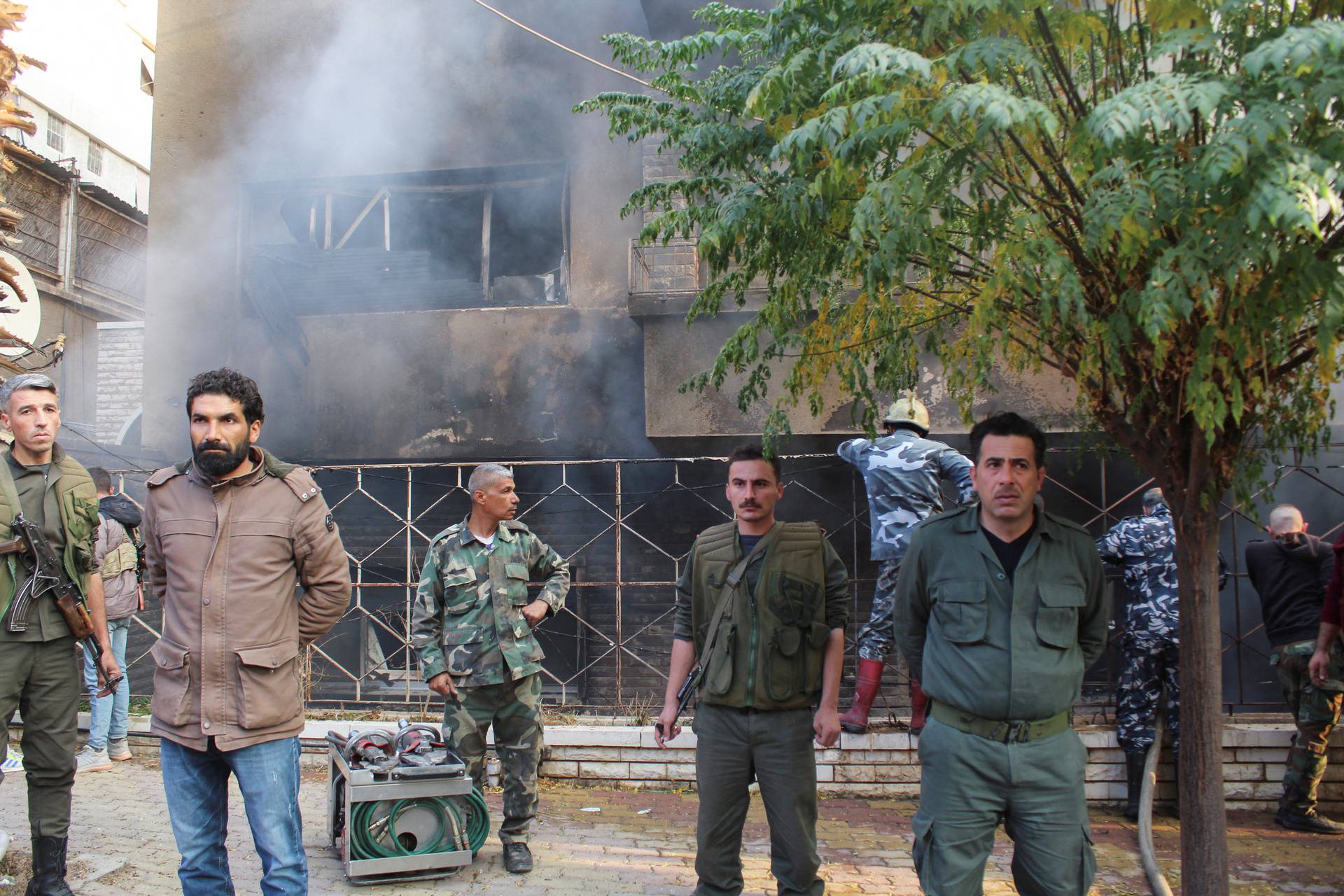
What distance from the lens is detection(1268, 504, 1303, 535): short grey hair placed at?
6105mm

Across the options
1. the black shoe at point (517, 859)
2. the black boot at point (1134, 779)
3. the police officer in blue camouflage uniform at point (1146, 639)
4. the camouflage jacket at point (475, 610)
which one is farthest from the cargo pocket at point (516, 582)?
the black boot at point (1134, 779)

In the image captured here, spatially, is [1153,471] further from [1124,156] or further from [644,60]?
[644,60]

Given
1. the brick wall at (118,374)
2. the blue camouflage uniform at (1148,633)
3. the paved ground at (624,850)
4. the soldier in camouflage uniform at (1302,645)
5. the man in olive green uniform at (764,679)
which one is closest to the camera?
the man in olive green uniform at (764,679)

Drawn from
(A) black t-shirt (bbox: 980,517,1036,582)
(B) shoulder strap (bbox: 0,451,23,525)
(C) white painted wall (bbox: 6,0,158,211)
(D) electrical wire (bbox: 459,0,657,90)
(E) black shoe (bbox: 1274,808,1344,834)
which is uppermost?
(C) white painted wall (bbox: 6,0,158,211)

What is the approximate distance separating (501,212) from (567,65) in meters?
1.66

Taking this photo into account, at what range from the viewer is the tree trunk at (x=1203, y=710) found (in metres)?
3.81

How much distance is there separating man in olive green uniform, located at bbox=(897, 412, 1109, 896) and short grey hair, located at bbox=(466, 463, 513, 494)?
2489 millimetres

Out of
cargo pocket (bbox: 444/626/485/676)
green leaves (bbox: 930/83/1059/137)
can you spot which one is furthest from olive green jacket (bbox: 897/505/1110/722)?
cargo pocket (bbox: 444/626/485/676)

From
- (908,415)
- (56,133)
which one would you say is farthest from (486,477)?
(56,133)

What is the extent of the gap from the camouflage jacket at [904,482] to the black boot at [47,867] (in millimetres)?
4547

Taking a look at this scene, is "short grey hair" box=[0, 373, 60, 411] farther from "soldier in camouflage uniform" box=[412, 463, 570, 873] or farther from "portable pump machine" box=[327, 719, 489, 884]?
"portable pump machine" box=[327, 719, 489, 884]

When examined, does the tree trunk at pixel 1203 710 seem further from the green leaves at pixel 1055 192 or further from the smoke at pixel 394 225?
the smoke at pixel 394 225

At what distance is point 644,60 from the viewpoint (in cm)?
453

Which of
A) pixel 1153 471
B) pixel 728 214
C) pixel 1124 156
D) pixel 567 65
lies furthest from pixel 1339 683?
pixel 567 65
